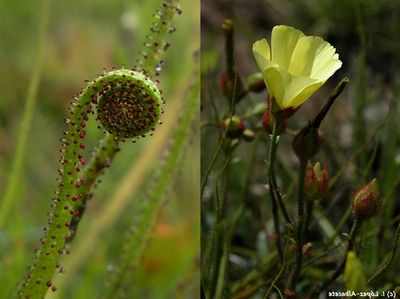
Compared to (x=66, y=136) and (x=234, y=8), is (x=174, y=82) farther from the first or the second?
(x=66, y=136)

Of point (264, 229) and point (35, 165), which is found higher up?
point (35, 165)

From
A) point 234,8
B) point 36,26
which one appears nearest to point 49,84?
point 36,26

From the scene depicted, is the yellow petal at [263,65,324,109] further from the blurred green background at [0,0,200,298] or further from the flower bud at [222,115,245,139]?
the blurred green background at [0,0,200,298]

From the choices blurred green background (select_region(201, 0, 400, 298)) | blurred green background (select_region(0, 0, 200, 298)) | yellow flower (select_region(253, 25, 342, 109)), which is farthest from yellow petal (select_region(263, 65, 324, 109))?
blurred green background (select_region(0, 0, 200, 298))

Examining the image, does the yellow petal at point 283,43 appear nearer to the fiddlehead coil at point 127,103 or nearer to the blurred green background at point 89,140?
the fiddlehead coil at point 127,103

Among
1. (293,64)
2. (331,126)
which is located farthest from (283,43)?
(331,126)
